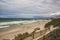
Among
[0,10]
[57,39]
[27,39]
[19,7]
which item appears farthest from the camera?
[19,7]

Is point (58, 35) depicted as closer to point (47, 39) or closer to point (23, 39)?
point (47, 39)

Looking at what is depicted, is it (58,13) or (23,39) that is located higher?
(58,13)

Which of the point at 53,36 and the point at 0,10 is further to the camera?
the point at 0,10

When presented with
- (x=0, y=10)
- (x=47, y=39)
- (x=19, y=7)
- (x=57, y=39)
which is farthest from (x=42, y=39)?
(x=19, y=7)

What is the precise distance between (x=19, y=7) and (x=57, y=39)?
3966 mm

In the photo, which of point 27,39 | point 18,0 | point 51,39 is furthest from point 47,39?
point 18,0

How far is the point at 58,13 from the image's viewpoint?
174 inches

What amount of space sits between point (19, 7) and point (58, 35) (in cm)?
388

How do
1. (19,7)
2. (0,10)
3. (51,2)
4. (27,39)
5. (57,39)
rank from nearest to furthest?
(57,39)
(27,39)
(0,10)
(51,2)
(19,7)

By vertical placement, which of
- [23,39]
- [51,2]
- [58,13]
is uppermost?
[51,2]

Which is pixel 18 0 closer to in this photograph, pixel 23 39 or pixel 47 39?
pixel 23 39

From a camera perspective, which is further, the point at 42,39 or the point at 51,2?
the point at 51,2

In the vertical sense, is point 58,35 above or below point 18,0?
Answer: below

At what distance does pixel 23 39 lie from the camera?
8.08 feet
